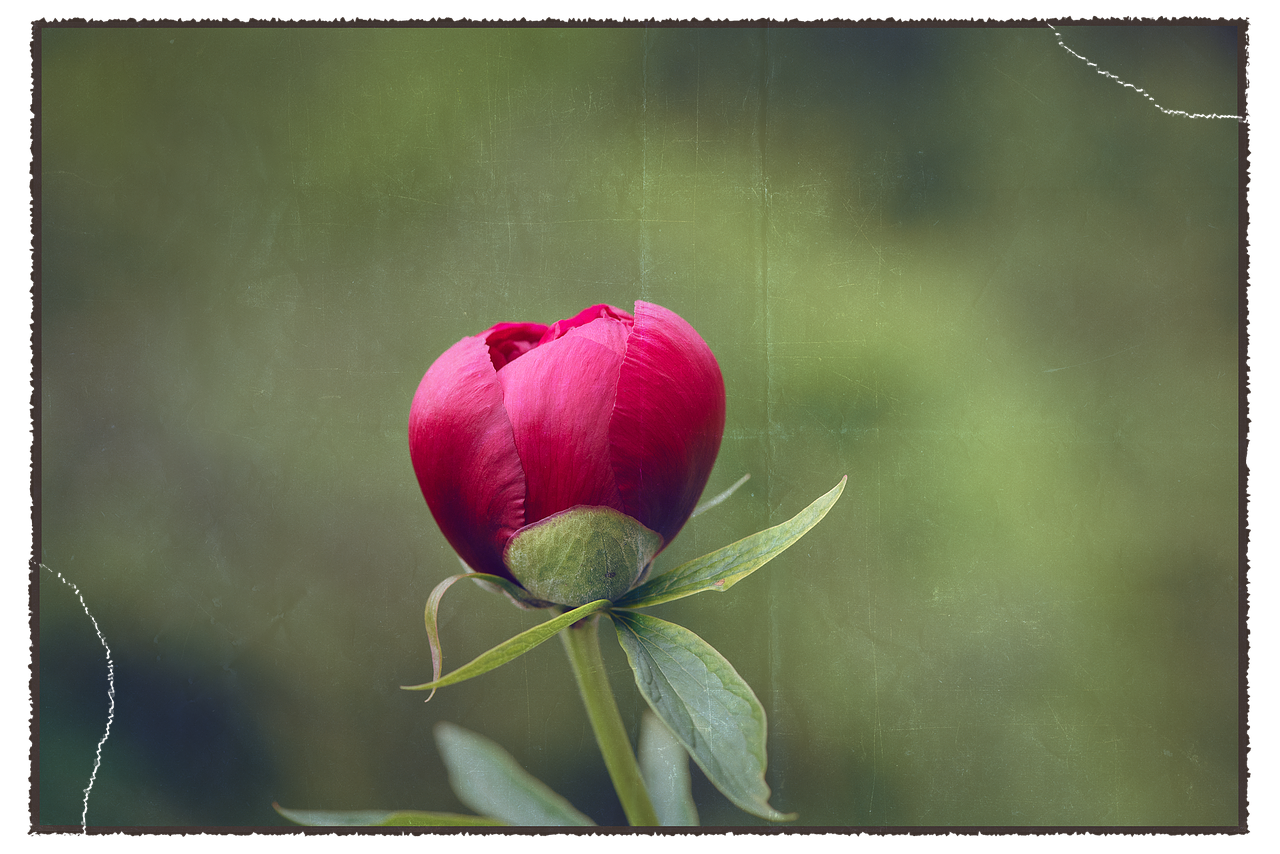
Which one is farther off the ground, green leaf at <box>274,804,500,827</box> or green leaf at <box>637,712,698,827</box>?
green leaf at <box>637,712,698,827</box>

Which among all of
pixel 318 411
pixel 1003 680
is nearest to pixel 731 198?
pixel 318 411

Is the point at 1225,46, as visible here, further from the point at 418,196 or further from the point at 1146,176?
the point at 418,196

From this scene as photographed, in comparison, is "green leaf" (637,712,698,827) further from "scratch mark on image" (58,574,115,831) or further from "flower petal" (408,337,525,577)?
"scratch mark on image" (58,574,115,831)

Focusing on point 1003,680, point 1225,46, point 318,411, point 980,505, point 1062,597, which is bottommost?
point 1003,680

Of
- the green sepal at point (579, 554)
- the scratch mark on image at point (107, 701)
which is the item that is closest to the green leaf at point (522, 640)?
the green sepal at point (579, 554)

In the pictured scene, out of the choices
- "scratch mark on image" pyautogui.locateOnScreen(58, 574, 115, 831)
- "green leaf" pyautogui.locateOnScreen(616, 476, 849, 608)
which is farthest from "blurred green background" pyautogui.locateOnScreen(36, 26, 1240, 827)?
"green leaf" pyautogui.locateOnScreen(616, 476, 849, 608)

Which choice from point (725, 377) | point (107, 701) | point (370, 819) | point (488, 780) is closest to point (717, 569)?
point (725, 377)

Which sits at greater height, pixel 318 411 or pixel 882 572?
pixel 318 411
